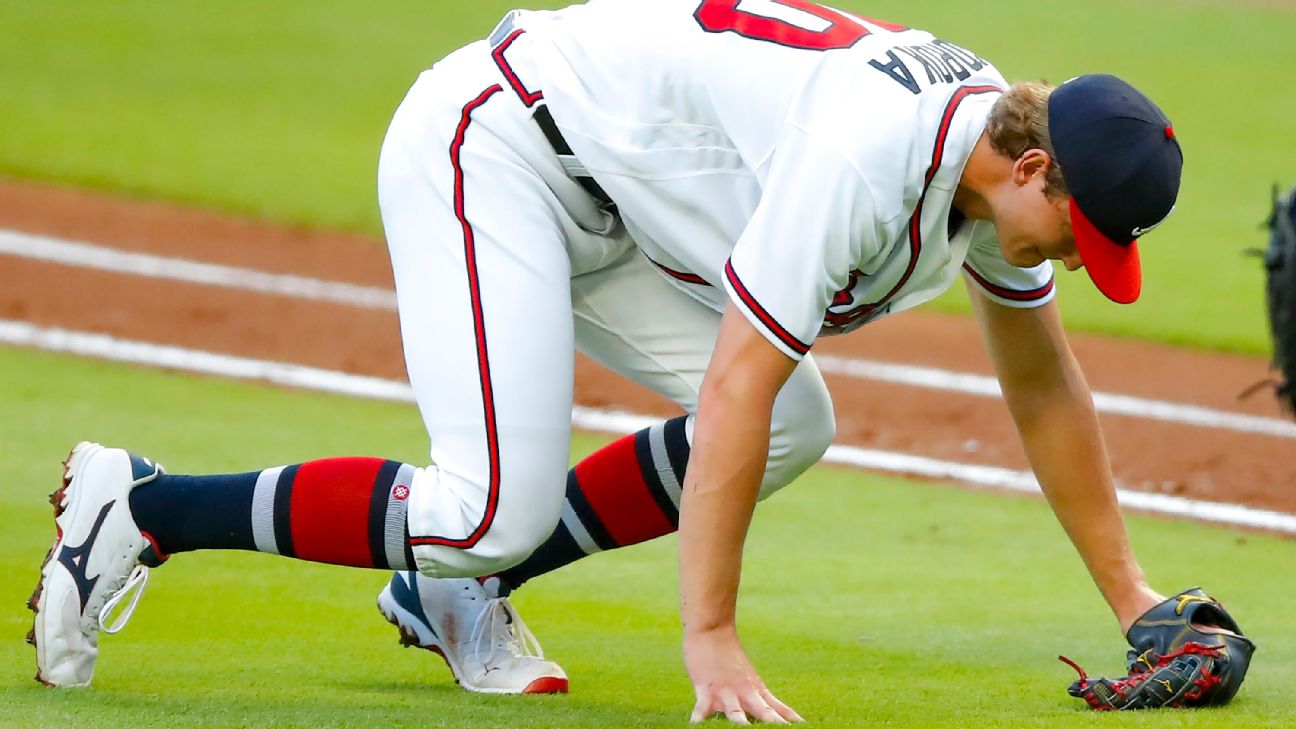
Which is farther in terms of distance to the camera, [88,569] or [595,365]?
[595,365]

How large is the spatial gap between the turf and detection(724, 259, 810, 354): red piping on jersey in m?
0.62

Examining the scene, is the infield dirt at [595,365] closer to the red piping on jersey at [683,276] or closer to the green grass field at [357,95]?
the green grass field at [357,95]

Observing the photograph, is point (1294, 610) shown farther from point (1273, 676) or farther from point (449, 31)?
point (449, 31)

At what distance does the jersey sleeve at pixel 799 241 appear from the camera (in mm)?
2504

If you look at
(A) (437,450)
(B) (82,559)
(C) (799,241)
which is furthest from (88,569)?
(C) (799,241)

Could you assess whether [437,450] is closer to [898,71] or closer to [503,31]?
[503,31]

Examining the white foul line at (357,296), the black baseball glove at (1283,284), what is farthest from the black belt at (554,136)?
the white foul line at (357,296)

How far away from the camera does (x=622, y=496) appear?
3.25 m

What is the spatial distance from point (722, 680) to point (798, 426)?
0.62 metres

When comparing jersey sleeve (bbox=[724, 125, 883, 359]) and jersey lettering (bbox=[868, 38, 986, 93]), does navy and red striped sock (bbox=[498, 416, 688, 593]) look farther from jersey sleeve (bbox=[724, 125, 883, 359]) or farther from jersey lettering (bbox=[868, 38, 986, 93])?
jersey lettering (bbox=[868, 38, 986, 93])

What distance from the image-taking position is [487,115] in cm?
297

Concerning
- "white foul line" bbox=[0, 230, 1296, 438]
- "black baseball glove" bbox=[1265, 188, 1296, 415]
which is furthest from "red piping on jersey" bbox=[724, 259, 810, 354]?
"white foul line" bbox=[0, 230, 1296, 438]

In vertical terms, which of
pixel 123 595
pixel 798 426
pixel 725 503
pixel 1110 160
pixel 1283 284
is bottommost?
pixel 123 595

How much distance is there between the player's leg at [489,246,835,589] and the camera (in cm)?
310
